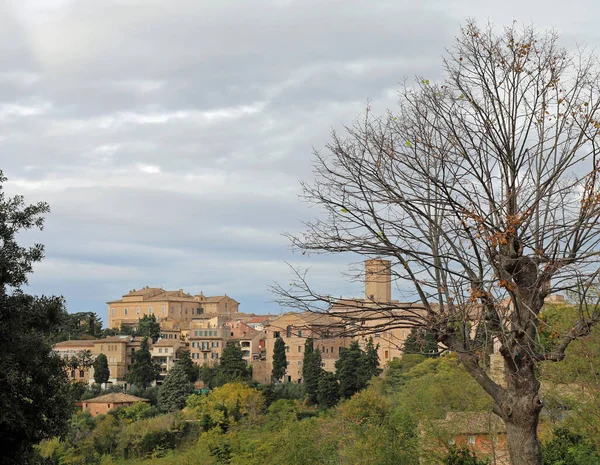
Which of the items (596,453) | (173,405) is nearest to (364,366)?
(173,405)

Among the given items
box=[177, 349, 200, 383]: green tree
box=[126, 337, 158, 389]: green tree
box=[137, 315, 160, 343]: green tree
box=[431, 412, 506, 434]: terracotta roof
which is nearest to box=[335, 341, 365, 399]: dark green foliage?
box=[177, 349, 200, 383]: green tree

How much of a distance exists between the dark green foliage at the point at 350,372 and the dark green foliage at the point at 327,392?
492mm

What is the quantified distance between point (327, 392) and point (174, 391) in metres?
10.5

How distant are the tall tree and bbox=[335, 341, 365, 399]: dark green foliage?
3848 cm

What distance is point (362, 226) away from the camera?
8125 millimetres

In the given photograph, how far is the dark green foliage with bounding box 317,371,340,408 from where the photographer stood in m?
49.5

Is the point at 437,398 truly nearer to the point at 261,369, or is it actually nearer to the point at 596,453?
the point at 596,453

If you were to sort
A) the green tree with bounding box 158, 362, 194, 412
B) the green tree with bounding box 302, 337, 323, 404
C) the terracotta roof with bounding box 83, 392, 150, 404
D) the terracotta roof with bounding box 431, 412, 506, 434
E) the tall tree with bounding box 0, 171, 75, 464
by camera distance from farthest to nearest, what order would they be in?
the green tree with bounding box 302, 337, 323, 404 < the green tree with bounding box 158, 362, 194, 412 < the terracotta roof with bounding box 83, 392, 150, 404 < the terracotta roof with bounding box 431, 412, 506, 434 < the tall tree with bounding box 0, 171, 75, 464

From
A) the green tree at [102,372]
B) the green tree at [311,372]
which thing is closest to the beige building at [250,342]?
the green tree at [102,372]

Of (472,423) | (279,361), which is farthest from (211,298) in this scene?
(472,423)

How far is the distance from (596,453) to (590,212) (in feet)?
22.3

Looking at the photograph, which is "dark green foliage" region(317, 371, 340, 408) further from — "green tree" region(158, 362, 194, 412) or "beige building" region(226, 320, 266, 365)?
"beige building" region(226, 320, 266, 365)

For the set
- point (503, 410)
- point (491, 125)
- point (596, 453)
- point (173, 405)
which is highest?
point (491, 125)

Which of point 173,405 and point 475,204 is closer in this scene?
point 475,204
